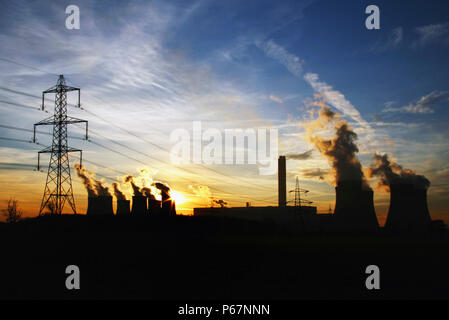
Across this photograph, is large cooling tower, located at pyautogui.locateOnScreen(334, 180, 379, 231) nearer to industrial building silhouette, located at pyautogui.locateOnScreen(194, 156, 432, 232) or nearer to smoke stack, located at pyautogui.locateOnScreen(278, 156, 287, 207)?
industrial building silhouette, located at pyautogui.locateOnScreen(194, 156, 432, 232)

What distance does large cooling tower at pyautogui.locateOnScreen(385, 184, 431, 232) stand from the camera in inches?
2288

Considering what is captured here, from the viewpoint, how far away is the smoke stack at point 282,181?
93.1 m

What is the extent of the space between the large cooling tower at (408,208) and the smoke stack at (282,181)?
35097 millimetres

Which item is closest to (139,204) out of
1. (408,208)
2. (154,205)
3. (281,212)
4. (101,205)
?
(154,205)

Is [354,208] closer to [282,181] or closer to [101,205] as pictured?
[282,181]

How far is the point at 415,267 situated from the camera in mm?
20688

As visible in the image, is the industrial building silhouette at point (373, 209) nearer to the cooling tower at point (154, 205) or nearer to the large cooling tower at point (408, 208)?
the large cooling tower at point (408, 208)

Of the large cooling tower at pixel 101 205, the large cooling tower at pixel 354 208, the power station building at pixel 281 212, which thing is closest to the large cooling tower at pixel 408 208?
the large cooling tower at pixel 354 208

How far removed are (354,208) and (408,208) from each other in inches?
300

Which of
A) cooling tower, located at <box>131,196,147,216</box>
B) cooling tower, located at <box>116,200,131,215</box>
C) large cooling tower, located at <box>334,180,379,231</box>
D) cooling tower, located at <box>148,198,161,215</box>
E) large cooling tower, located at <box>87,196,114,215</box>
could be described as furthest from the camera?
cooling tower, located at <box>116,200,131,215</box>

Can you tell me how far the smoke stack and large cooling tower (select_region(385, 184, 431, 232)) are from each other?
35.1m

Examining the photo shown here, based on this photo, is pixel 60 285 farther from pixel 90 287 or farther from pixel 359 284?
pixel 359 284

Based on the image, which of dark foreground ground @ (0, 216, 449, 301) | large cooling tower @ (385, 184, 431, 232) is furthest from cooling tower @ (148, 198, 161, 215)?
dark foreground ground @ (0, 216, 449, 301)
